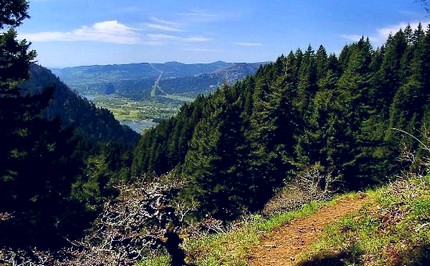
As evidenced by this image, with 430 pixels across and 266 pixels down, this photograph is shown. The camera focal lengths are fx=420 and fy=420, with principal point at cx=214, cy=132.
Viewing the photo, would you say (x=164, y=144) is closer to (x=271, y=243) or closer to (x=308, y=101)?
(x=308, y=101)

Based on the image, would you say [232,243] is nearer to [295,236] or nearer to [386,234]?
[295,236]

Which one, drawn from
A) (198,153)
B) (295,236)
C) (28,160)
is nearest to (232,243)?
(295,236)

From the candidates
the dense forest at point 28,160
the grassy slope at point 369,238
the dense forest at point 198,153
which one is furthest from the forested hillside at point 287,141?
the grassy slope at point 369,238

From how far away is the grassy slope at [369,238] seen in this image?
9.73m

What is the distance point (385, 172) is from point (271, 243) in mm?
42581

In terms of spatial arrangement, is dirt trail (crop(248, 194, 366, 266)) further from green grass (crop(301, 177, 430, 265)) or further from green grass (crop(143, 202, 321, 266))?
green grass (crop(301, 177, 430, 265))

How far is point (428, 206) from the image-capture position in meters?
10.7

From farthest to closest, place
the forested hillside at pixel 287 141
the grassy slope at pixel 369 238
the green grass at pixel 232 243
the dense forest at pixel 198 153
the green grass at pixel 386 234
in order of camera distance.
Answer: the forested hillside at pixel 287 141
the dense forest at pixel 198 153
the green grass at pixel 232 243
the grassy slope at pixel 369 238
the green grass at pixel 386 234

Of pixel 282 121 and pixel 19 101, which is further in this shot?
pixel 282 121

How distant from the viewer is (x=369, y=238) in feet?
35.4

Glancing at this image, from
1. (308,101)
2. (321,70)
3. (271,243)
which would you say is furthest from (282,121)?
(271,243)

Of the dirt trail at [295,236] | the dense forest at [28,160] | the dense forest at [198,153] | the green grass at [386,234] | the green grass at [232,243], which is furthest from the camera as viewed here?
the dense forest at [28,160]

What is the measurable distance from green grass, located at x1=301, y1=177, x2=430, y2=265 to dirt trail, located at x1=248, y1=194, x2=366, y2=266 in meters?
0.64

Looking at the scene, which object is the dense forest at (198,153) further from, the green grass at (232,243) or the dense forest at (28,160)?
the green grass at (232,243)
